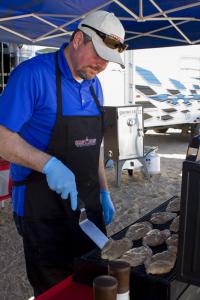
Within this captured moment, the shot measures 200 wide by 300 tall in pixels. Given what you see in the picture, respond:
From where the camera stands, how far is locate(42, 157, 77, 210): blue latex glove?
1.67 metres

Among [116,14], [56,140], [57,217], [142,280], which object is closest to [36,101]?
[56,140]

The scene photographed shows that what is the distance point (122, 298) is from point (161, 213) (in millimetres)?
873

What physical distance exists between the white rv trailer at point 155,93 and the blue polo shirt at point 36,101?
6.41 metres

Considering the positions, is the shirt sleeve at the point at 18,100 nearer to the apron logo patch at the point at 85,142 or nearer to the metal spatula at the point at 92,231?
the apron logo patch at the point at 85,142

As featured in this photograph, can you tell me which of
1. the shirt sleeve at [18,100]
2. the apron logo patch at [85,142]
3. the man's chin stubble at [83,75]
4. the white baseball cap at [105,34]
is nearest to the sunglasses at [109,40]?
the white baseball cap at [105,34]

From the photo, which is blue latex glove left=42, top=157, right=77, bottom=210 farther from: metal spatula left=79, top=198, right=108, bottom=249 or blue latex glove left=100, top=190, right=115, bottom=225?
blue latex glove left=100, top=190, right=115, bottom=225

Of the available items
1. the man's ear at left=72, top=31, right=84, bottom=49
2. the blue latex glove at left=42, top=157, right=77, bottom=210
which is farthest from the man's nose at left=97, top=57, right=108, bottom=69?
the blue latex glove at left=42, top=157, right=77, bottom=210

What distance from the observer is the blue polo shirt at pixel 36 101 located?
1.68 m

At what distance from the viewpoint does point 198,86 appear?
10.8 metres

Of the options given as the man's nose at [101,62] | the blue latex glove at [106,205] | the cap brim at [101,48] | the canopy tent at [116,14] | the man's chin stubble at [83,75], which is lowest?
the blue latex glove at [106,205]

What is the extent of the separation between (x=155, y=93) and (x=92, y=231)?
8452 millimetres

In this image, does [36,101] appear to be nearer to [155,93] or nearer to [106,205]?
[106,205]

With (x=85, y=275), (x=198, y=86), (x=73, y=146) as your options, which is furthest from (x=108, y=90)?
(x=85, y=275)

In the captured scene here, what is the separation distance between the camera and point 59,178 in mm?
1662
